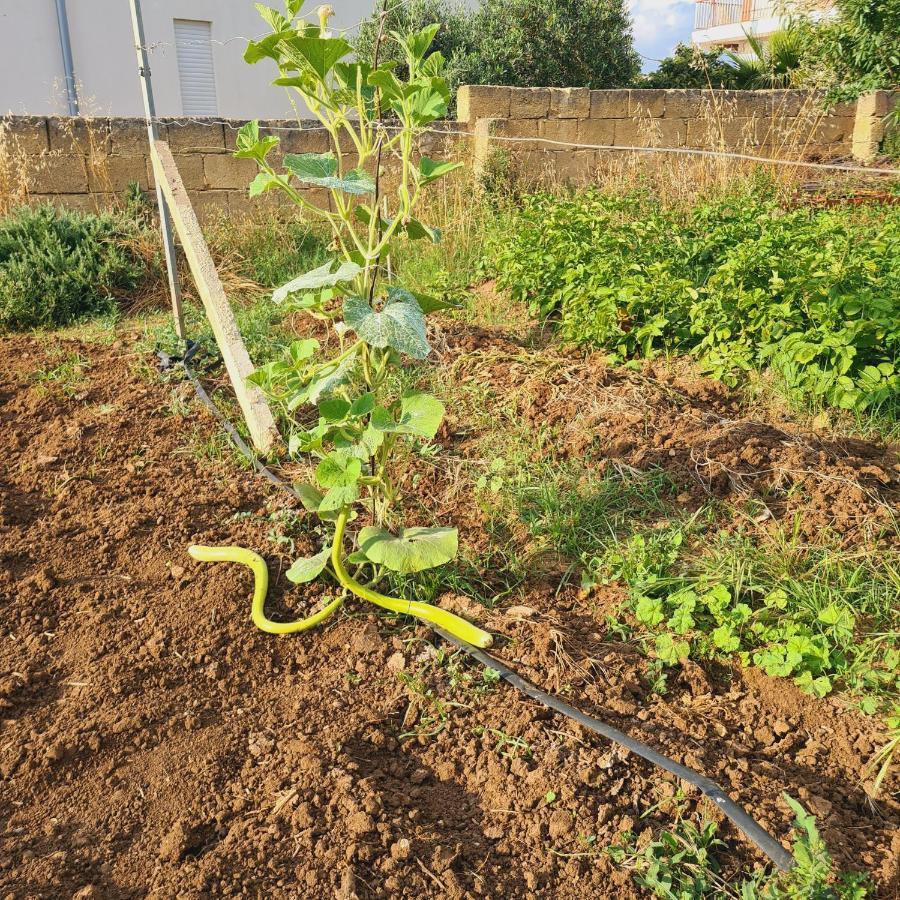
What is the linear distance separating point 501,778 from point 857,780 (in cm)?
84

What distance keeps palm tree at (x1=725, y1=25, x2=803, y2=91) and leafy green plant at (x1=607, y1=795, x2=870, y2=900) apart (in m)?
14.2

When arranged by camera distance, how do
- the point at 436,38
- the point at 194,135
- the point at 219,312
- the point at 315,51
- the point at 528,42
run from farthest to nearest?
the point at 436,38 < the point at 528,42 < the point at 194,135 < the point at 219,312 < the point at 315,51

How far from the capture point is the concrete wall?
26.3 feet

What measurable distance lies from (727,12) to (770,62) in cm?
2153

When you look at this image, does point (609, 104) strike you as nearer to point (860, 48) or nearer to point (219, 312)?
point (860, 48)

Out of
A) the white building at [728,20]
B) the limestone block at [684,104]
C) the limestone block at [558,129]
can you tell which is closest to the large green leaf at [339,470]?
the limestone block at [558,129]

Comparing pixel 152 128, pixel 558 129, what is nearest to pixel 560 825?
pixel 152 128

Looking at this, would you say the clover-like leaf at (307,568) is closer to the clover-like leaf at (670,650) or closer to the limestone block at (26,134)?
the clover-like leaf at (670,650)

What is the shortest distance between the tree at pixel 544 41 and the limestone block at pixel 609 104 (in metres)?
4.18

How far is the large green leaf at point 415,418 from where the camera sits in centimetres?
201

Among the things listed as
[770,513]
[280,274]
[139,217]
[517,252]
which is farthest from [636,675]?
[139,217]

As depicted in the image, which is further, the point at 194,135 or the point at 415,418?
the point at 194,135

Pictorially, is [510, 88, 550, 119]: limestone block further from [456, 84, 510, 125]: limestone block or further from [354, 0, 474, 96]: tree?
[354, 0, 474, 96]: tree

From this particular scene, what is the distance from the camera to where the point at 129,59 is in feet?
44.6
